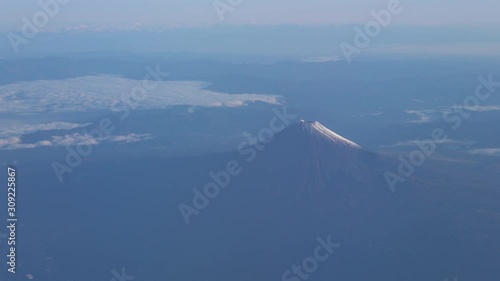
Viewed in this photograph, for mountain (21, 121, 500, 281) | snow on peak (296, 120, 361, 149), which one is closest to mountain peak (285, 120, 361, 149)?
snow on peak (296, 120, 361, 149)

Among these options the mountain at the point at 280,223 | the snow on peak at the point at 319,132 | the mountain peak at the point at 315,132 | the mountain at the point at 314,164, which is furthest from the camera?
the snow on peak at the point at 319,132

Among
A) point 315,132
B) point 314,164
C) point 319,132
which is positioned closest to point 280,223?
point 314,164

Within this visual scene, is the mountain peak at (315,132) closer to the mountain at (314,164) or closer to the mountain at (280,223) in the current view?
the mountain at (314,164)

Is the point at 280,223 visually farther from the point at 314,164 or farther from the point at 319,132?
the point at 319,132

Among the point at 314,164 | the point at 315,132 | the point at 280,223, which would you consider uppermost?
the point at 315,132

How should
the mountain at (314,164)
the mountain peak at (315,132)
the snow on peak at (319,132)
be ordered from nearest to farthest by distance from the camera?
the mountain at (314,164)
the mountain peak at (315,132)
the snow on peak at (319,132)

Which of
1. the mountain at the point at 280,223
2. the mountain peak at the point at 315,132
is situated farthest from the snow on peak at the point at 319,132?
the mountain at the point at 280,223

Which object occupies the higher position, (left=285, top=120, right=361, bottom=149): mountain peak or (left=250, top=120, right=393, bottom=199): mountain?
(left=285, top=120, right=361, bottom=149): mountain peak

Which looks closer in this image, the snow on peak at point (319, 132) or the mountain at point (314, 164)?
the mountain at point (314, 164)

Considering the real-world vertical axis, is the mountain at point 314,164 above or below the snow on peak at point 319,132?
below

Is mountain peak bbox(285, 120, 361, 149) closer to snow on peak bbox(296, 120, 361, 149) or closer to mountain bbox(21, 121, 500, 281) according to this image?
snow on peak bbox(296, 120, 361, 149)

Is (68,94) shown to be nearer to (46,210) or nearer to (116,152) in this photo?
(116,152)
